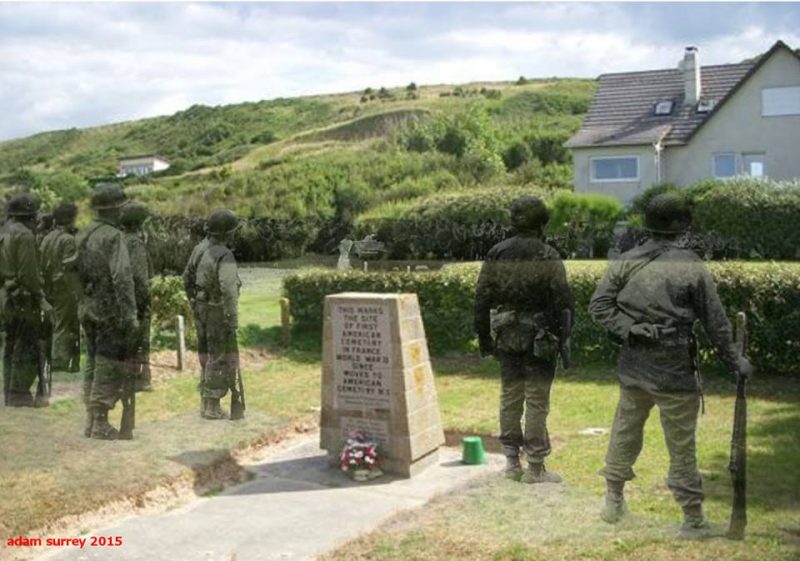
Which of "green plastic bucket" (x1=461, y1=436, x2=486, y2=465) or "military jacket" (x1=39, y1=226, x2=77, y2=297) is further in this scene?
"green plastic bucket" (x1=461, y1=436, x2=486, y2=465)

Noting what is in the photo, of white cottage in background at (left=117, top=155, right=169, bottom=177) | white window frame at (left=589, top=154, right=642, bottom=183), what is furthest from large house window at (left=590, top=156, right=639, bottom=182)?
white cottage in background at (left=117, top=155, right=169, bottom=177)

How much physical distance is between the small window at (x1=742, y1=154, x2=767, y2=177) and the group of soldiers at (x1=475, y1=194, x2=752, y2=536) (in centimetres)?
20

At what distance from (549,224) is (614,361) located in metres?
0.53

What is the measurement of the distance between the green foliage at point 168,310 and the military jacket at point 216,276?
0.12 metres

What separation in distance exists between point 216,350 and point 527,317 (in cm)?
154

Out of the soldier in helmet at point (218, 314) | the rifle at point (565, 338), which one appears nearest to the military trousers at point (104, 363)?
the soldier in helmet at point (218, 314)

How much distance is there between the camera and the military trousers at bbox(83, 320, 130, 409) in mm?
3533

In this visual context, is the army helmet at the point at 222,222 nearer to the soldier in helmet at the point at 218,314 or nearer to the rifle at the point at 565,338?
the soldier in helmet at the point at 218,314

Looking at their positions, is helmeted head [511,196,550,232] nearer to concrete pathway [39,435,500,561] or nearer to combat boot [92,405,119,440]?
concrete pathway [39,435,500,561]

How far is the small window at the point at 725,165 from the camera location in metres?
2.59

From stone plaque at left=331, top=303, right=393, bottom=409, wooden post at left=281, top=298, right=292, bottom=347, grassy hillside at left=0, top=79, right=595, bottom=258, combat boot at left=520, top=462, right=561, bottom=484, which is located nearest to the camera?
grassy hillside at left=0, top=79, right=595, bottom=258

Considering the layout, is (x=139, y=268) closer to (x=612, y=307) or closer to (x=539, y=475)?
(x=539, y=475)

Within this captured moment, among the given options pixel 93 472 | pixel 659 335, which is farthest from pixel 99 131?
pixel 659 335

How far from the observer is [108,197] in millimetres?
3424
